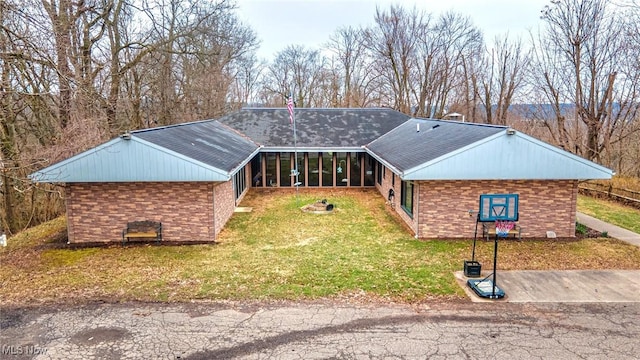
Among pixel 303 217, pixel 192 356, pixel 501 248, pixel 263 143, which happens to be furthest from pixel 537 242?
pixel 263 143

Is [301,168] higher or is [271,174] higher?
[301,168]

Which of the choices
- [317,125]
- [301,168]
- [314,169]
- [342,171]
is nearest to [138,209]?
[301,168]

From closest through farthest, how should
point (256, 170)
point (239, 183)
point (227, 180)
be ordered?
point (227, 180)
point (239, 183)
point (256, 170)

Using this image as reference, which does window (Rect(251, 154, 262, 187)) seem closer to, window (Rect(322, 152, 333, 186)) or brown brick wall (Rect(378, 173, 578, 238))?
window (Rect(322, 152, 333, 186))

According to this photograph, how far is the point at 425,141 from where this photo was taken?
15.7 m

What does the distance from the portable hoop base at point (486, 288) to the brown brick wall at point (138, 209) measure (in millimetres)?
7540

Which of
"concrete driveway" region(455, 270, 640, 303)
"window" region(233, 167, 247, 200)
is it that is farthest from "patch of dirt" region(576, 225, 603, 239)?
"window" region(233, 167, 247, 200)

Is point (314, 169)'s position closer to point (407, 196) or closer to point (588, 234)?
point (407, 196)

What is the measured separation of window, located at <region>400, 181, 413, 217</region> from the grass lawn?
2.60ft

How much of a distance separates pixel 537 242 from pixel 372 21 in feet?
94.3

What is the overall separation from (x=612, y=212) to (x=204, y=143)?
17.2m

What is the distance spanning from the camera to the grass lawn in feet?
28.1

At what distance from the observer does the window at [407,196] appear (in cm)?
1383

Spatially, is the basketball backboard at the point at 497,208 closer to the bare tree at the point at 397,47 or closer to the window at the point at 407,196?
the window at the point at 407,196
